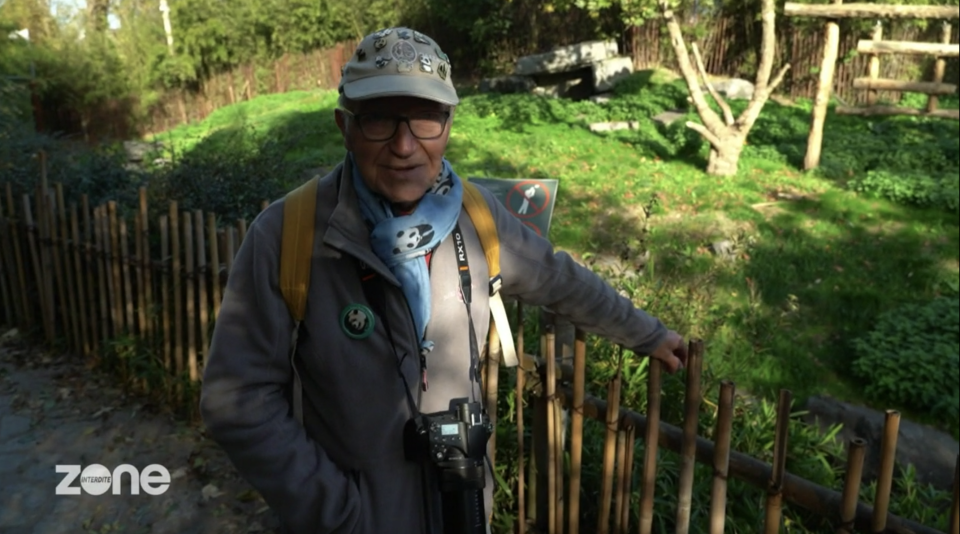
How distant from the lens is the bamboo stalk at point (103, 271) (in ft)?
14.3

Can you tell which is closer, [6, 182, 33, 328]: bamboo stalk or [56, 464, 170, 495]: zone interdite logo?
[56, 464, 170, 495]: zone interdite logo

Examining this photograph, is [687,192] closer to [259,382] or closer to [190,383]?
[190,383]

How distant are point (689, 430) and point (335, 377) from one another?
1.18 m

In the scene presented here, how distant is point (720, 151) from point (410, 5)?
1631cm

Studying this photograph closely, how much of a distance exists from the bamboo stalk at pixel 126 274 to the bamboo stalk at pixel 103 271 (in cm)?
12

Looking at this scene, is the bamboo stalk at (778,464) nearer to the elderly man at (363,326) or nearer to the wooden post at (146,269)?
the elderly man at (363,326)

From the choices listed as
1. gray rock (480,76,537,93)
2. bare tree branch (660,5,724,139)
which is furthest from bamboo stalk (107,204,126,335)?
gray rock (480,76,537,93)

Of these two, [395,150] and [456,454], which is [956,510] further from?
[395,150]

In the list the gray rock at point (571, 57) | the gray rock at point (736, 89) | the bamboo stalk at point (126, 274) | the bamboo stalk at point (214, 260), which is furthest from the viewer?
the gray rock at point (571, 57)

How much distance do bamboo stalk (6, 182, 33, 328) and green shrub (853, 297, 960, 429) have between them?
20.1 ft

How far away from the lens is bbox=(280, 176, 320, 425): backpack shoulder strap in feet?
5.24

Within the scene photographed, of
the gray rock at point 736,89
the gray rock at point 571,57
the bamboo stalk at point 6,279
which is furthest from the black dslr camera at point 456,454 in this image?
the gray rock at point 571,57

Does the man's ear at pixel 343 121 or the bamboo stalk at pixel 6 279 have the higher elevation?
the man's ear at pixel 343 121

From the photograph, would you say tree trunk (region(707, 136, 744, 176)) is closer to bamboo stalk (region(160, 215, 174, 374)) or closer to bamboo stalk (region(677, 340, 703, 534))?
bamboo stalk (region(160, 215, 174, 374))
